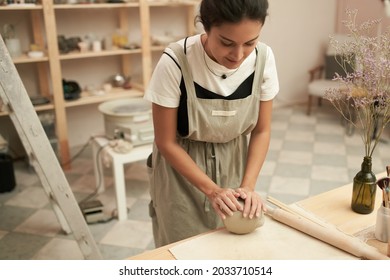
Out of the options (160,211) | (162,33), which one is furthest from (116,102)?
(160,211)

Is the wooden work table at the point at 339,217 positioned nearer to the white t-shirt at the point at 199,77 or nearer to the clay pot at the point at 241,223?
the clay pot at the point at 241,223

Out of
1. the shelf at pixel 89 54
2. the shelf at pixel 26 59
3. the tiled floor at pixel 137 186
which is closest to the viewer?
the tiled floor at pixel 137 186

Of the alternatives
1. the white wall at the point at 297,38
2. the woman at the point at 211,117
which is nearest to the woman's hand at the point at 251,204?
the woman at the point at 211,117

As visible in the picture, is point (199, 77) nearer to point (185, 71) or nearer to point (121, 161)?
point (185, 71)

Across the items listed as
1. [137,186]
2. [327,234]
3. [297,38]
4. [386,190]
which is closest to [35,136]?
[327,234]

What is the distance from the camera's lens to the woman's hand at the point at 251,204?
3.49ft

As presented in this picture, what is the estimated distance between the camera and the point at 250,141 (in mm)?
1369

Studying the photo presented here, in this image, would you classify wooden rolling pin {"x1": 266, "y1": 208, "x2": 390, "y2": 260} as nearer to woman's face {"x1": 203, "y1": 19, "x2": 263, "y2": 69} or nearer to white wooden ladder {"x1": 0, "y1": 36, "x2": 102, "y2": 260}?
woman's face {"x1": 203, "y1": 19, "x2": 263, "y2": 69}

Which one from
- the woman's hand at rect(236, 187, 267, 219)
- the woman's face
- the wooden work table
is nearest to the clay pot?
the woman's hand at rect(236, 187, 267, 219)

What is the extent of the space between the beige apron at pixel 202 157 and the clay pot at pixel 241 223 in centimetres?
27

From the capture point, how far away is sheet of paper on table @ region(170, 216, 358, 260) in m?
1.01

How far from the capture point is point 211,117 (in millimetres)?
1242

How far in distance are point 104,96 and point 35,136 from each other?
1.98 metres
